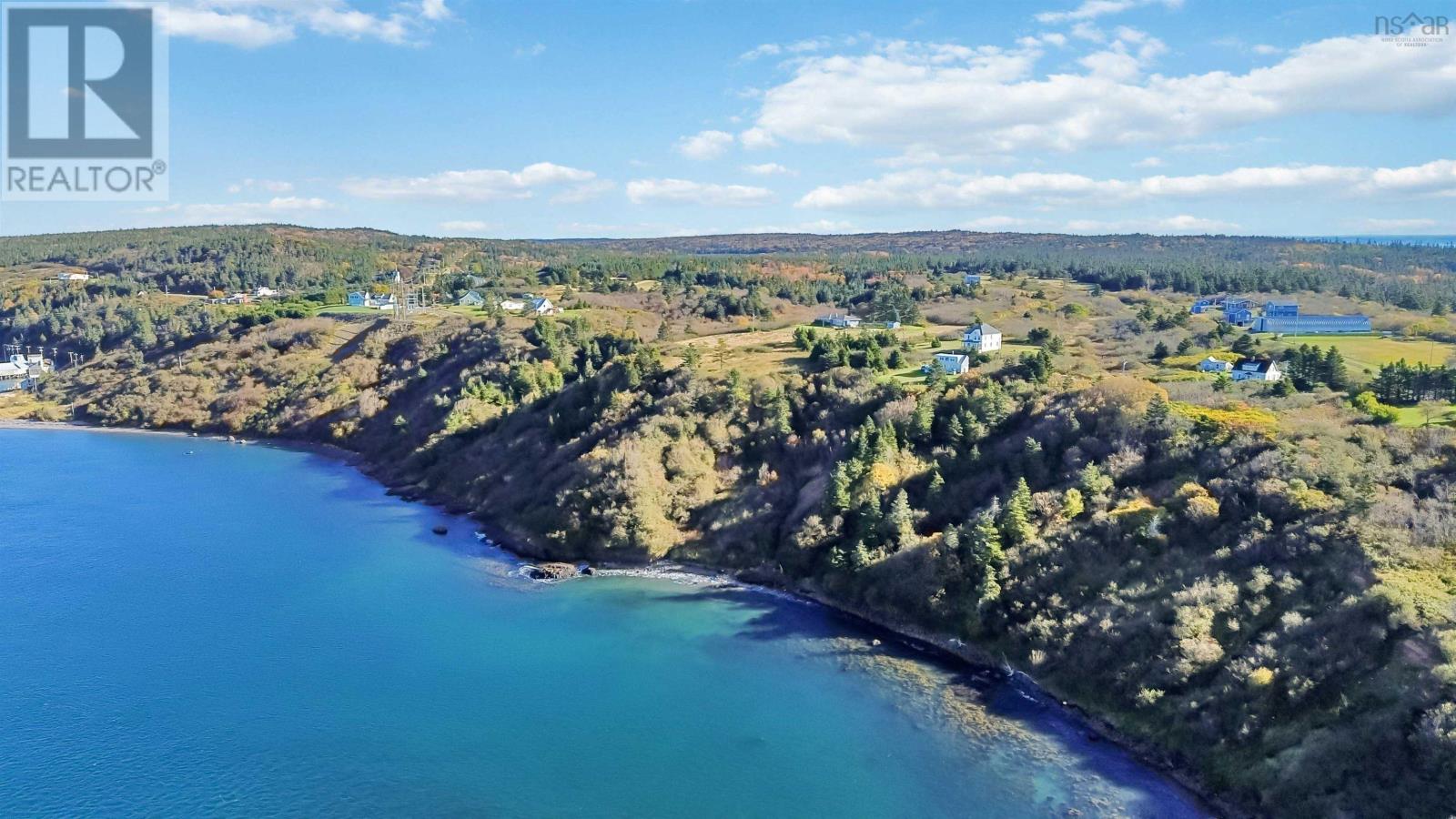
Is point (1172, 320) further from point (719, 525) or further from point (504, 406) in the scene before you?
point (504, 406)

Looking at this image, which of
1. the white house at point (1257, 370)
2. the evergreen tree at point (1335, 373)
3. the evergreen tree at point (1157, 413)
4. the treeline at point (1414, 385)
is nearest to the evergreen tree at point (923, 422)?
the evergreen tree at point (1157, 413)

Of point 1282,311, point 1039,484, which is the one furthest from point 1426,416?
point 1282,311

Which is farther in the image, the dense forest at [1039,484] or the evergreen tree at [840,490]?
the evergreen tree at [840,490]

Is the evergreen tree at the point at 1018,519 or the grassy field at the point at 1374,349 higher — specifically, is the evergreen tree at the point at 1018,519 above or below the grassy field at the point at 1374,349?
below

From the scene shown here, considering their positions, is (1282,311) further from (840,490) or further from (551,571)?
(551,571)

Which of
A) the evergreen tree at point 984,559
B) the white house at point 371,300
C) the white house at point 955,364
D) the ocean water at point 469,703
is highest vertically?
the white house at point 371,300

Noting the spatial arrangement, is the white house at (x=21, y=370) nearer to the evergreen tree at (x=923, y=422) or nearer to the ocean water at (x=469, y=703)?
the ocean water at (x=469, y=703)

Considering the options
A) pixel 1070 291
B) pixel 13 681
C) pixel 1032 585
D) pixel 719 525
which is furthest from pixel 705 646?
pixel 1070 291
